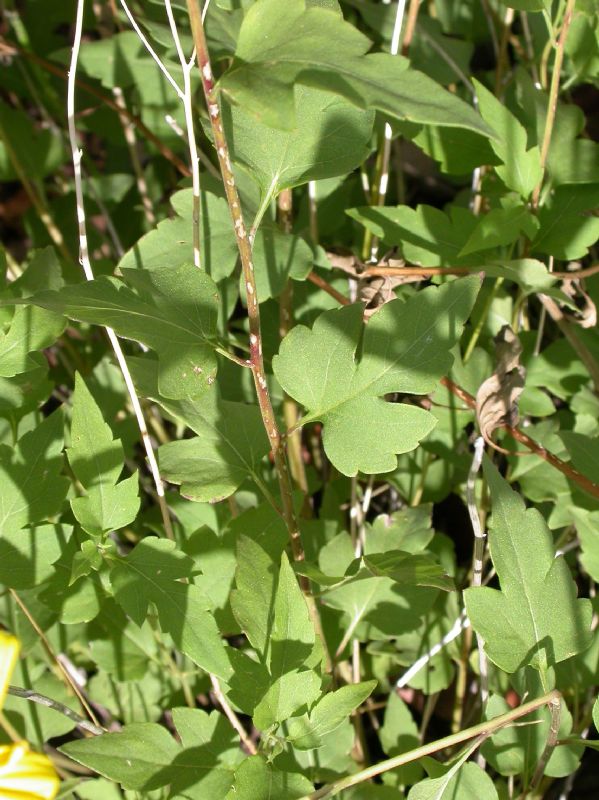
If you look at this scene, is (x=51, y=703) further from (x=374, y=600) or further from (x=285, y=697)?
(x=374, y=600)

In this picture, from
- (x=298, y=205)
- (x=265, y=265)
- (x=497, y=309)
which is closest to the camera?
(x=265, y=265)

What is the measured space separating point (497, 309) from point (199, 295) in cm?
59

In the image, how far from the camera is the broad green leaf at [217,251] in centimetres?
107

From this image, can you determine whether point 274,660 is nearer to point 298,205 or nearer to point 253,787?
point 253,787

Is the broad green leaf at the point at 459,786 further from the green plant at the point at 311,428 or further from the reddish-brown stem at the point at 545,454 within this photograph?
the reddish-brown stem at the point at 545,454

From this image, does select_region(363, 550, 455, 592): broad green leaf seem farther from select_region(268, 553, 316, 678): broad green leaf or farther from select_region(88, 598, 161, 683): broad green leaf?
select_region(88, 598, 161, 683): broad green leaf

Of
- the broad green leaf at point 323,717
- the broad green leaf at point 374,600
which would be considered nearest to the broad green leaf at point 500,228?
the broad green leaf at point 374,600

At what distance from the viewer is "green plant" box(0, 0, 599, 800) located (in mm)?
812

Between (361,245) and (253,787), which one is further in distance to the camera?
(361,245)

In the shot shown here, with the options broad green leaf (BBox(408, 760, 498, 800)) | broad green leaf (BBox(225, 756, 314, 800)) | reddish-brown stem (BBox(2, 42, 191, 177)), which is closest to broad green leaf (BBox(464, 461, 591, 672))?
broad green leaf (BBox(408, 760, 498, 800))

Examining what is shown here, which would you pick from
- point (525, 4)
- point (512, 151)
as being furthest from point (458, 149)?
point (525, 4)

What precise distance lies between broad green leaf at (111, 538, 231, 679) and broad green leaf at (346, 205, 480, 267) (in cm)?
48

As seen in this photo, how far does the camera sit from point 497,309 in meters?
1.26

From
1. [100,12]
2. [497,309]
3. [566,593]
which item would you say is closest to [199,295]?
[566,593]
